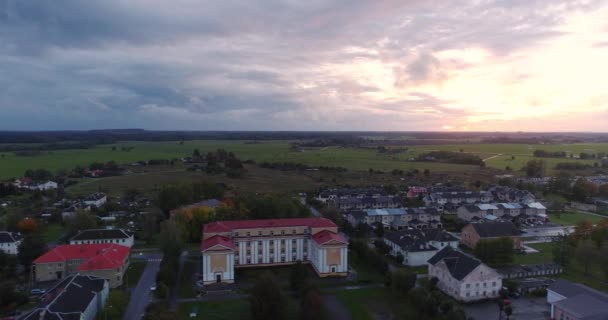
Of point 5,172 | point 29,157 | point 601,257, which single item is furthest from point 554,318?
point 29,157

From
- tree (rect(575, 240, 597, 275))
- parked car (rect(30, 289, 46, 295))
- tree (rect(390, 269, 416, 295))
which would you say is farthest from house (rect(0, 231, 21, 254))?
tree (rect(575, 240, 597, 275))

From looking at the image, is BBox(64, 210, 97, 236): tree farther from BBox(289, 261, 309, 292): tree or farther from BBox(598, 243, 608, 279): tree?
BBox(598, 243, 608, 279): tree

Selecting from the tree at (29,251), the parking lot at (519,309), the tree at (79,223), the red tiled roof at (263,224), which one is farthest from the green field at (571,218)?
the tree at (29,251)

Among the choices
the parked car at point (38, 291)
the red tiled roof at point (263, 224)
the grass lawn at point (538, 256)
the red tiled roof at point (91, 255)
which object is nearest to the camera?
the parked car at point (38, 291)

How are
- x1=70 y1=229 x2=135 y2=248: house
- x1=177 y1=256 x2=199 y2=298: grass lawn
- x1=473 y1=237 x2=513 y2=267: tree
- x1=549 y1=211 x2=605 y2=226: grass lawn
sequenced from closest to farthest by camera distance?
x1=177 y1=256 x2=199 y2=298: grass lawn
x1=473 y1=237 x2=513 y2=267: tree
x1=70 y1=229 x2=135 y2=248: house
x1=549 y1=211 x2=605 y2=226: grass lawn

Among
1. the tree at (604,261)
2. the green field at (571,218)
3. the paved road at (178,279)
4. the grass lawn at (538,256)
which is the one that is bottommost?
the paved road at (178,279)

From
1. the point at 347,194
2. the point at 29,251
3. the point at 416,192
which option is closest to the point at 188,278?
the point at 29,251

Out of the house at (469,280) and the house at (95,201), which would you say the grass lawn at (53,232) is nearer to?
the house at (95,201)
